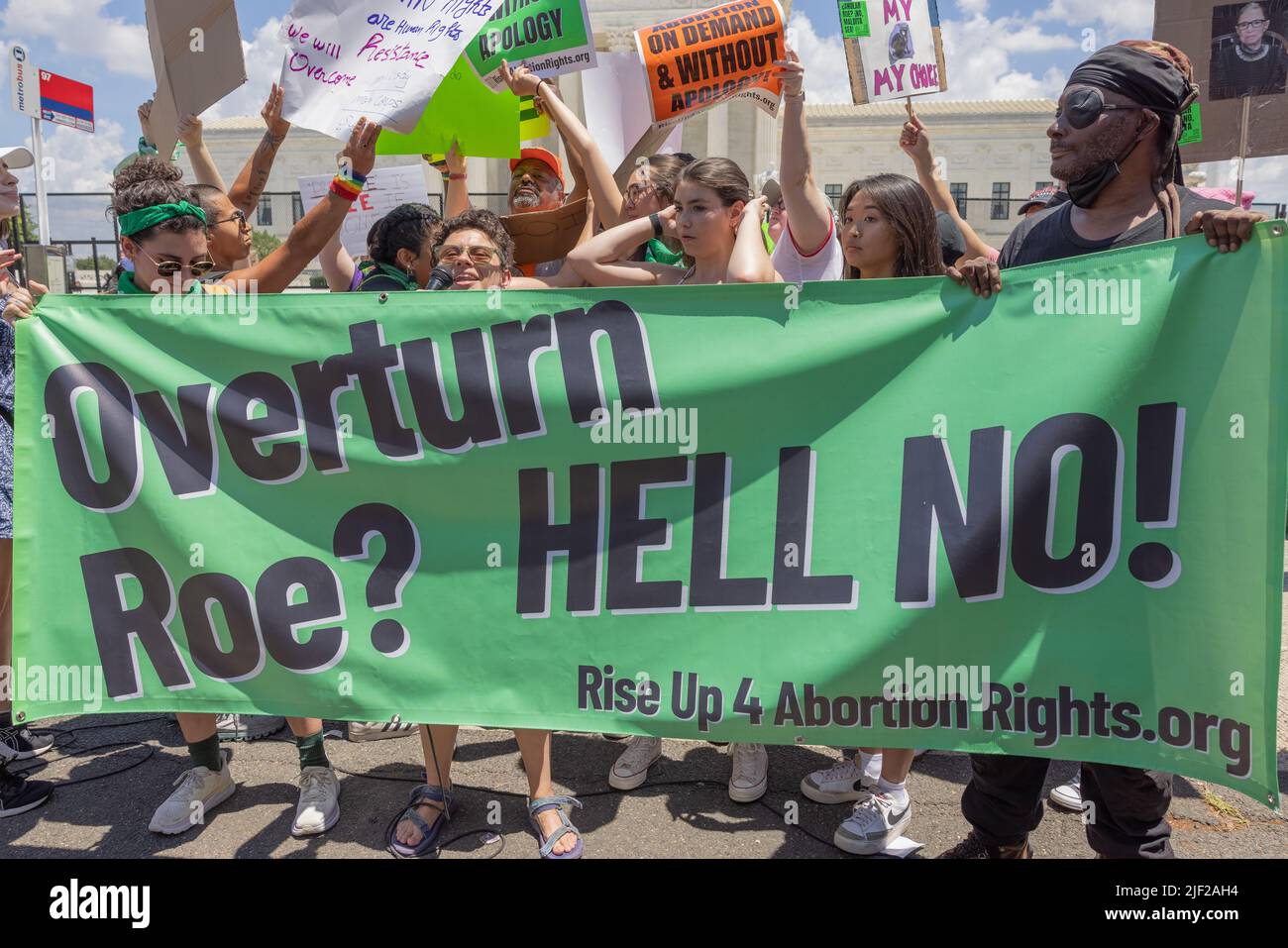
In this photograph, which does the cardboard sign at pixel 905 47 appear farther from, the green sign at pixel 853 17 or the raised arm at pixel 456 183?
the raised arm at pixel 456 183

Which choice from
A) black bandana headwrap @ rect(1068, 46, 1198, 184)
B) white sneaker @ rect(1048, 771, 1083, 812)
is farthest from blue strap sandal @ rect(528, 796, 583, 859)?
black bandana headwrap @ rect(1068, 46, 1198, 184)

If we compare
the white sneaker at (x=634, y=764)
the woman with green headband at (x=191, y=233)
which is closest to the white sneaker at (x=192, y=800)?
the white sneaker at (x=634, y=764)

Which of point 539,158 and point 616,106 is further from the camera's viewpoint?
point 539,158

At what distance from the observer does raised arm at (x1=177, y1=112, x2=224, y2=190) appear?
4121mm

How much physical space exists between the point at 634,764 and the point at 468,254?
6.59 ft

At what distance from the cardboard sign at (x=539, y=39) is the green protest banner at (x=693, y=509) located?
1883 millimetres

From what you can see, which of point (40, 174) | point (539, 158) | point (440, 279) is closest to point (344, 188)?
point (440, 279)

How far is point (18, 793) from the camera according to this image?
336 centimetres

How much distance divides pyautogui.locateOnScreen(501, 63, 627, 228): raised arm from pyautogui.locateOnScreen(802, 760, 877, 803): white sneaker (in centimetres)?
238

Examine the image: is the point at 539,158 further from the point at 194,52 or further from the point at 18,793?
the point at 18,793

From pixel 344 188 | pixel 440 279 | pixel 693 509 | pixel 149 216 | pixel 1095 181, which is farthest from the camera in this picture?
pixel 440 279

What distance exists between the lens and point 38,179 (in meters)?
12.2

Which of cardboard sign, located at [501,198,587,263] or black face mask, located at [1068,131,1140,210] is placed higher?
cardboard sign, located at [501,198,587,263]

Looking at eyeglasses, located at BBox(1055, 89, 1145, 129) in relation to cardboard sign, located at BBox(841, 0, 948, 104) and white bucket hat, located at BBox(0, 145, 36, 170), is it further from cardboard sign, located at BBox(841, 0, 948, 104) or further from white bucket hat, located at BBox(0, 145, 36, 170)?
white bucket hat, located at BBox(0, 145, 36, 170)
